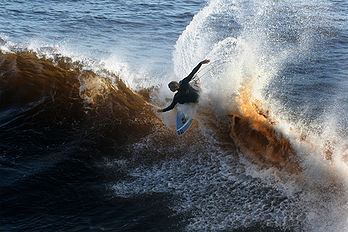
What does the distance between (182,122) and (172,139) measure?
1.71 feet

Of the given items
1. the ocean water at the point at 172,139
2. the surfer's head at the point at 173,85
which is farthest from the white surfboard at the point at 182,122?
the surfer's head at the point at 173,85

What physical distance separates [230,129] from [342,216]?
12.1ft

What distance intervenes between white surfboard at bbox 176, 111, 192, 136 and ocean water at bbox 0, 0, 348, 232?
0.29m

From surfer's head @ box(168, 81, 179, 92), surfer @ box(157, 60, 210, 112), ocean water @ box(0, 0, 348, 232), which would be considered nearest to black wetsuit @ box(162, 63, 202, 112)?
surfer @ box(157, 60, 210, 112)

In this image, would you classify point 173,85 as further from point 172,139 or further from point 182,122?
point 172,139

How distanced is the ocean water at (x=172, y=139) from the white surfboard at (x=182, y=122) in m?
0.29

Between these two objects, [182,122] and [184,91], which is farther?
[182,122]

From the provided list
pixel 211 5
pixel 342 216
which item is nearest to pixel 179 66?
pixel 211 5

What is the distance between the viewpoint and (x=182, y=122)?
31.7ft

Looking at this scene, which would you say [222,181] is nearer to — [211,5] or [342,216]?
[342,216]

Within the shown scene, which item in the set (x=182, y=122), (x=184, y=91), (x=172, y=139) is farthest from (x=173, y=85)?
(x=172, y=139)

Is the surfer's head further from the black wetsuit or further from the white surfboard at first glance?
the white surfboard

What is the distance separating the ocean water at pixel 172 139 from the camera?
7.25 meters

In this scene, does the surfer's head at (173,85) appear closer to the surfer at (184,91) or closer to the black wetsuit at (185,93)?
the surfer at (184,91)
